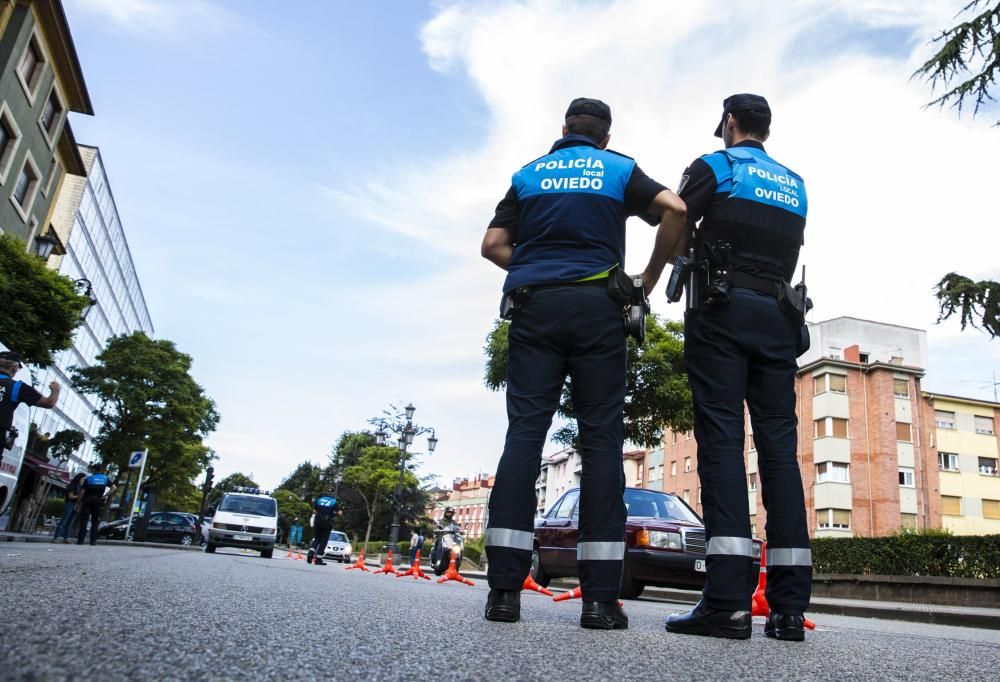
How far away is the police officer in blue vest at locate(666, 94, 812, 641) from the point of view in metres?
2.95

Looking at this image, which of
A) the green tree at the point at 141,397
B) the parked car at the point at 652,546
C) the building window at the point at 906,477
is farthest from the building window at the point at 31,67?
the building window at the point at 906,477

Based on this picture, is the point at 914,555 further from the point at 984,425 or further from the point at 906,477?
the point at 984,425

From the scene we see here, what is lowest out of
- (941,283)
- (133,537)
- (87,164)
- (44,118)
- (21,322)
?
(133,537)

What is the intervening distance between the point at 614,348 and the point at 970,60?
32.7ft

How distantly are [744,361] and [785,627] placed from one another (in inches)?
43.2

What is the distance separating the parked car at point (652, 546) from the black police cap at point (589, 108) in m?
5.44

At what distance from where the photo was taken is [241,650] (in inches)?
53.0

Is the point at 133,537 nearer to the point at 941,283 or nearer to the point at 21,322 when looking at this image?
the point at 21,322

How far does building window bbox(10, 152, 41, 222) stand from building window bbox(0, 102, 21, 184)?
1.15 m

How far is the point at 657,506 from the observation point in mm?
10188

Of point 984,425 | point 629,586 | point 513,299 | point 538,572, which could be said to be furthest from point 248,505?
point 984,425

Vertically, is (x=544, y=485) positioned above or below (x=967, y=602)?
above

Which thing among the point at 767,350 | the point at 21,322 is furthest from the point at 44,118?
the point at 767,350

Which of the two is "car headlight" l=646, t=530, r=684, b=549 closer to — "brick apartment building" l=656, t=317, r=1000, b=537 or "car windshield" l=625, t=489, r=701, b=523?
"car windshield" l=625, t=489, r=701, b=523
